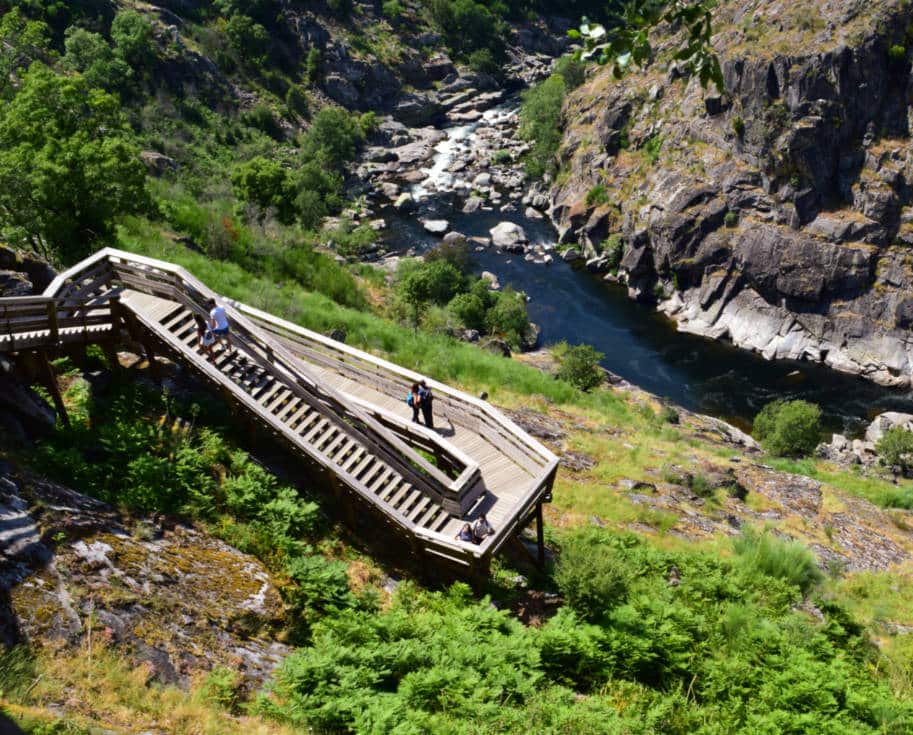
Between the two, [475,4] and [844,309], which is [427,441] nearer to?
[844,309]

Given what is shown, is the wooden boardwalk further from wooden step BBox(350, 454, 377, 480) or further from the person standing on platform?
the person standing on platform

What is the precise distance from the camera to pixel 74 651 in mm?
8969

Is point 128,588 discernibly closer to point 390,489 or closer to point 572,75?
point 390,489

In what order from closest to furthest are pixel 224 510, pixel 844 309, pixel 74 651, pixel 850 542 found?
pixel 74 651 → pixel 224 510 → pixel 850 542 → pixel 844 309

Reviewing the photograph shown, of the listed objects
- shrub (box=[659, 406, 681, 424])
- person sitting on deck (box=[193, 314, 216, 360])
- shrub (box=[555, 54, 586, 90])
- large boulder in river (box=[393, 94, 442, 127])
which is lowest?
shrub (box=[659, 406, 681, 424])

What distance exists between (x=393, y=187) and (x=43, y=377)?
66.2 meters

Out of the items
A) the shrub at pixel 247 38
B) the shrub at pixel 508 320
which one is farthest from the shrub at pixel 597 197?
the shrub at pixel 247 38

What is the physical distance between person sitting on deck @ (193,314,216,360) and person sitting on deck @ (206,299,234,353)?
0.13 meters

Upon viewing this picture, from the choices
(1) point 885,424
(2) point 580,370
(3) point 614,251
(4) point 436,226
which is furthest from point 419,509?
(4) point 436,226

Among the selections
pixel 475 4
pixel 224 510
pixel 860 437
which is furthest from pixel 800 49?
pixel 475 4

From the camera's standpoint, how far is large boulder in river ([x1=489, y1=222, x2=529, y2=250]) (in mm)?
66625

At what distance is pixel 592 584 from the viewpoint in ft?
42.0

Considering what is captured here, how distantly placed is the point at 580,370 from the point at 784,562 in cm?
2306

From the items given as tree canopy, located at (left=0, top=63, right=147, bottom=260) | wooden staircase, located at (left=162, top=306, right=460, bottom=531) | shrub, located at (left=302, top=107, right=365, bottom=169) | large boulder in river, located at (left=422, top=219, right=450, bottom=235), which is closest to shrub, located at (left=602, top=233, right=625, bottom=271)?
large boulder in river, located at (left=422, top=219, right=450, bottom=235)
